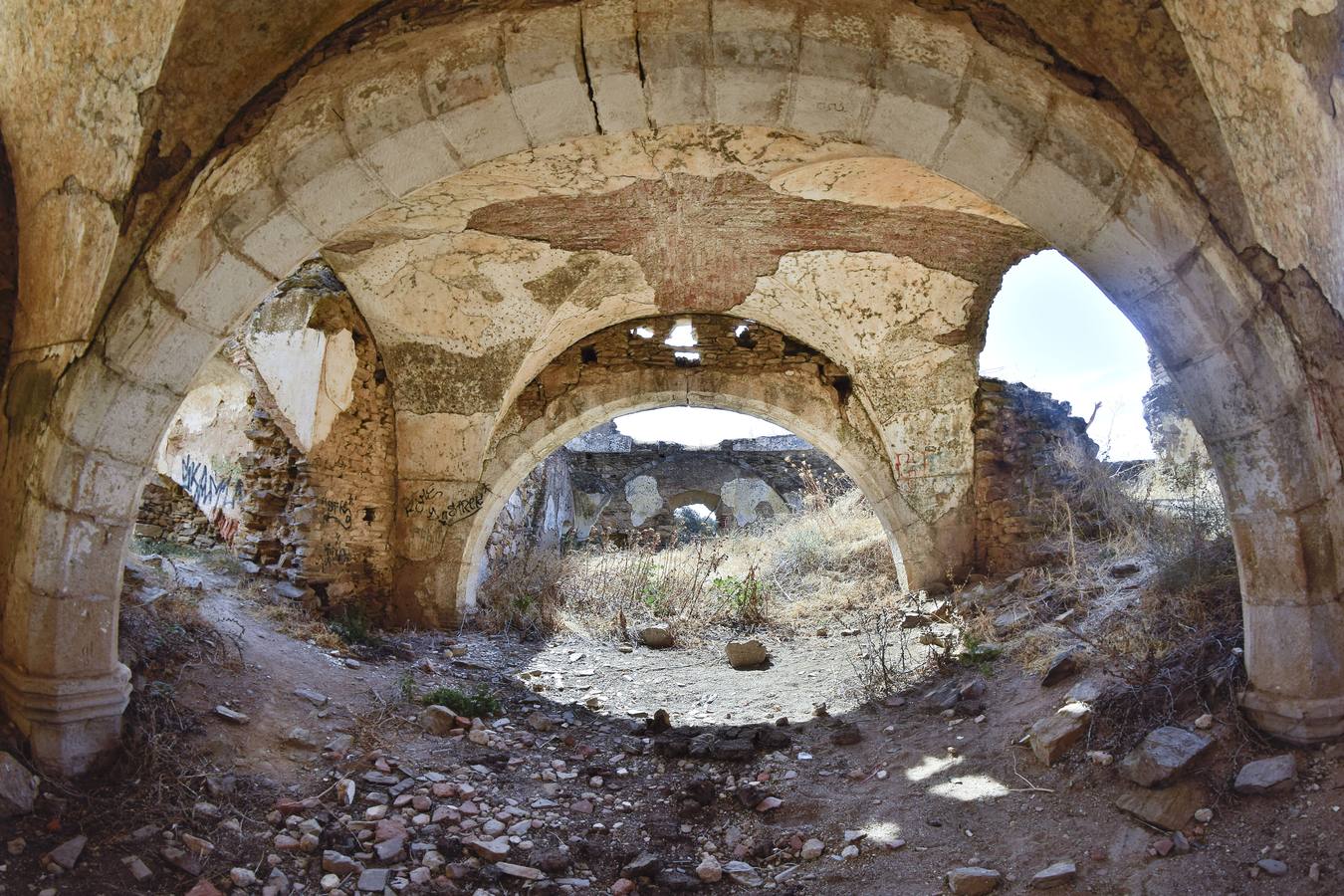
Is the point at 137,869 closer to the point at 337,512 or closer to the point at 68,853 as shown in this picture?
the point at 68,853

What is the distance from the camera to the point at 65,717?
2992mm

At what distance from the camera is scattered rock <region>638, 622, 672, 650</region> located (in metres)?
7.45

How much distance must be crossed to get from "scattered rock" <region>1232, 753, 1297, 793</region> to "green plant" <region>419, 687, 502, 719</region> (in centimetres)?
346

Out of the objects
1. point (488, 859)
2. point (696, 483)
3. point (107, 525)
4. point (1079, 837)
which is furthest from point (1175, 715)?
point (696, 483)

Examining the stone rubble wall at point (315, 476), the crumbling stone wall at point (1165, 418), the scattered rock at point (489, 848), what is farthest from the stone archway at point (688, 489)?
the scattered rock at point (489, 848)

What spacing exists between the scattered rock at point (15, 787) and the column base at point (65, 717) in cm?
8

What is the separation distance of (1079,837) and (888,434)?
4876 mm

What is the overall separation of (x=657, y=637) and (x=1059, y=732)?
14.3 ft

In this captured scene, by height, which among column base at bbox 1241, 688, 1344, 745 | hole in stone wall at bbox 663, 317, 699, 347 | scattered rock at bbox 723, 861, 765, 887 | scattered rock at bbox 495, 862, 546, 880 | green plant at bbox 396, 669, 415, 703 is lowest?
scattered rock at bbox 723, 861, 765, 887

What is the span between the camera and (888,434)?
7.53 metres

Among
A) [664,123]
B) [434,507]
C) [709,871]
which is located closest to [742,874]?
[709,871]

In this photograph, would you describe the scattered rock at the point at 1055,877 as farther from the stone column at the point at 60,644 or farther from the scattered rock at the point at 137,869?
the stone column at the point at 60,644

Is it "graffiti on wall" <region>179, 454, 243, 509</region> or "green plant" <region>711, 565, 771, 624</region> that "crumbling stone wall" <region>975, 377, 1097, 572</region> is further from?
"graffiti on wall" <region>179, 454, 243, 509</region>

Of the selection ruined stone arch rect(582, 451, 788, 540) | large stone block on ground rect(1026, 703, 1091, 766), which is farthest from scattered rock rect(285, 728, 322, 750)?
ruined stone arch rect(582, 451, 788, 540)
